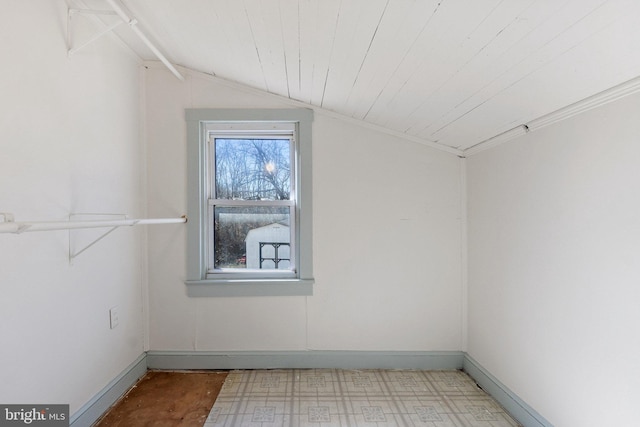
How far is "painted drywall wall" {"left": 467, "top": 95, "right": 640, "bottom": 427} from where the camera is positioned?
110 cm

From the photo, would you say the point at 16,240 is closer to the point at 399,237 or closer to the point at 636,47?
the point at 399,237

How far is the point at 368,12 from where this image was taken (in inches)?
42.8

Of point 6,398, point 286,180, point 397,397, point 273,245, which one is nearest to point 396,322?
point 397,397

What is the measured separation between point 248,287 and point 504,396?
5.77ft

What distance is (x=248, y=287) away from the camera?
7.04ft

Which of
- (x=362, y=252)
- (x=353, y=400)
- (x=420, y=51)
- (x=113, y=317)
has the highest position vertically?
(x=420, y=51)

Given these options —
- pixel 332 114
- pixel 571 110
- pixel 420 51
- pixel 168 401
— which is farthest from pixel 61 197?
pixel 571 110

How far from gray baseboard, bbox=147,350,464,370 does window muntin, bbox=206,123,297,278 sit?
0.63m

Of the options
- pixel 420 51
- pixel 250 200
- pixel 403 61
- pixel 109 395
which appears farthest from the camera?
pixel 250 200

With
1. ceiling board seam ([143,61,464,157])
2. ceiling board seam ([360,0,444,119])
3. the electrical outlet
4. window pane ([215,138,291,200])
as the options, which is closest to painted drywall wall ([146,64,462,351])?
ceiling board seam ([143,61,464,157])

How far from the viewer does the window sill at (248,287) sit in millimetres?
2133

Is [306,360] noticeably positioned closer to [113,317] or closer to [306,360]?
[306,360]

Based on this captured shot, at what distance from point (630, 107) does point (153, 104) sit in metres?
2.63

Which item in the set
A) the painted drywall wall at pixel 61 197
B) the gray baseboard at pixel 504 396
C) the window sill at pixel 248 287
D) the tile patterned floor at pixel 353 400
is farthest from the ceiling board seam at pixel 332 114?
the tile patterned floor at pixel 353 400
